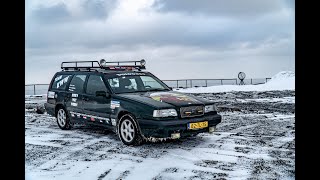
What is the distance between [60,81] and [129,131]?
347 cm

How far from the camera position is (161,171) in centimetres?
527

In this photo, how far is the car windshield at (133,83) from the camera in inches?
304

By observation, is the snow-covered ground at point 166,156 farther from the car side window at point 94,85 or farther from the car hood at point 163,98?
the car side window at point 94,85

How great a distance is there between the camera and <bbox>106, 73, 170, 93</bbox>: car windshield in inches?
304

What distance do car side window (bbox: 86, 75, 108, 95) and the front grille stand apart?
2035 millimetres

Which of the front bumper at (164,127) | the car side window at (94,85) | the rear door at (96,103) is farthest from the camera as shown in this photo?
the car side window at (94,85)

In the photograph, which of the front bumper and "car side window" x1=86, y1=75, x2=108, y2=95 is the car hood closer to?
the front bumper

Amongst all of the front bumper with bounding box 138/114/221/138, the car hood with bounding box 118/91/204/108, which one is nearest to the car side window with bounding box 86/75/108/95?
the car hood with bounding box 118/91/204/108

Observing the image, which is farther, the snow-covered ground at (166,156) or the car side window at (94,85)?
the car side window at (94,85)

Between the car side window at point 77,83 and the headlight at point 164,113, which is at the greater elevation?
the car side window at point 77,83

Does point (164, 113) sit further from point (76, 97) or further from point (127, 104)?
point (76, 97)

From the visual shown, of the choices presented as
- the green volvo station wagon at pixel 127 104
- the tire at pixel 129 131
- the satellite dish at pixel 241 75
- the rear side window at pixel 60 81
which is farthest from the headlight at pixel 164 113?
the satellite dish at pixel 241 75

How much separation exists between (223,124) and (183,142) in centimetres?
292
